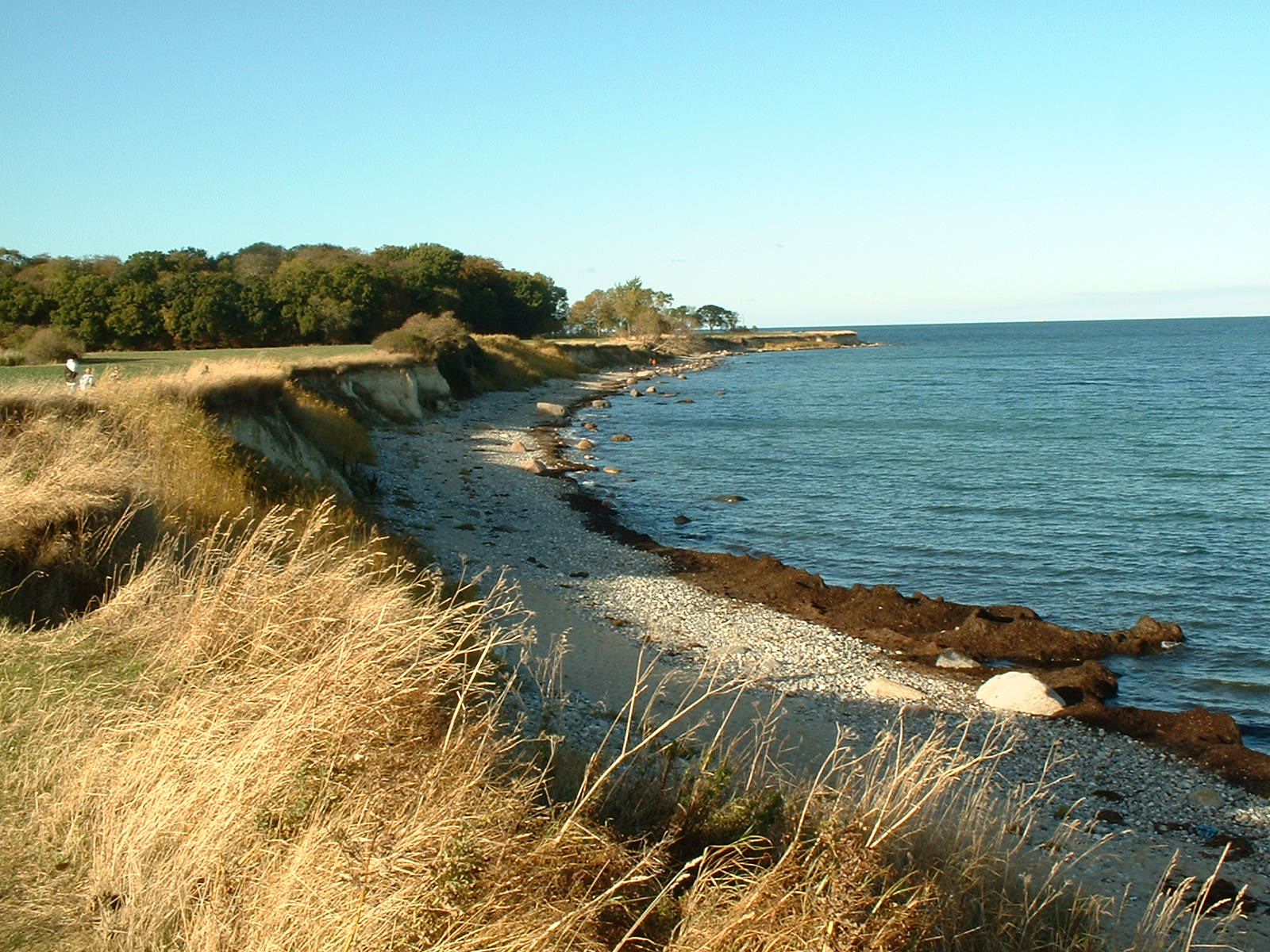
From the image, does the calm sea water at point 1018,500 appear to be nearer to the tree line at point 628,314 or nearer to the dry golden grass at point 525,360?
the dry golden grass at point 525,360

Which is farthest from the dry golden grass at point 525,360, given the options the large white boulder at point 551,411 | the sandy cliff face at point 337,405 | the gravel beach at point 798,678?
the gravel beach at point 798,678

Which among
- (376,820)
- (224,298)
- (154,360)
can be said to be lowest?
(376,820)

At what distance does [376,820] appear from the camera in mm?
4527

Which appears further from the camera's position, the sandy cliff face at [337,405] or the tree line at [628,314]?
the tree line at [628,314]

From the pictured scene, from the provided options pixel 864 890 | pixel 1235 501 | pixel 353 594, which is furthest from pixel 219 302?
pixel 864 890

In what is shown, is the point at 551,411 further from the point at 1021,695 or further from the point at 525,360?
the point at 1021,695

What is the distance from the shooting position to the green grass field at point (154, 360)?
21.1 metres

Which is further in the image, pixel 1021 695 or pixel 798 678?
pixel 798 678

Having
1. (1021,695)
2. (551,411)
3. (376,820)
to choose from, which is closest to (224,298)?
(551,411)

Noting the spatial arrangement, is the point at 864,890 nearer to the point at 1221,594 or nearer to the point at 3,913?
the point at 3,913

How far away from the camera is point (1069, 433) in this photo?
48781 mm

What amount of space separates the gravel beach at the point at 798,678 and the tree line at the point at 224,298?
32.4 metres

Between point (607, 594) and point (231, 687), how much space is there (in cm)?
1369

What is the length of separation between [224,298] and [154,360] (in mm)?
28533
